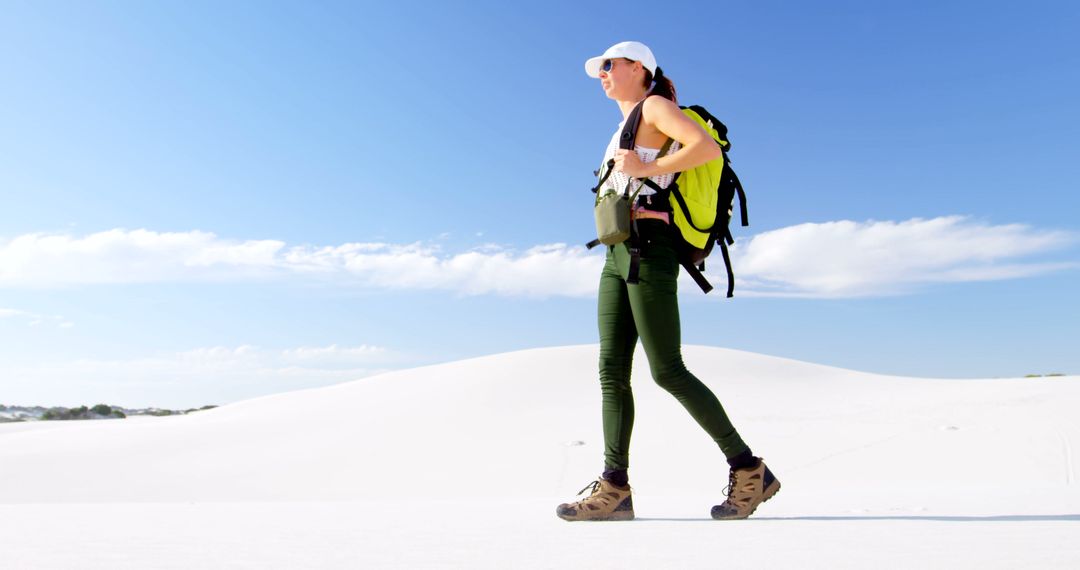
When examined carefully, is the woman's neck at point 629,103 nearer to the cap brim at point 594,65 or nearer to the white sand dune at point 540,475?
the cap brim at point 594,65

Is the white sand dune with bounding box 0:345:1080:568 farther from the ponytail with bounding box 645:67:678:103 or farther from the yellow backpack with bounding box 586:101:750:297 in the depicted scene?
the ponytail with bounding box 645:67:678:103

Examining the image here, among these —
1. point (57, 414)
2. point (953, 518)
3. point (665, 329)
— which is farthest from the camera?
point (57, 414)

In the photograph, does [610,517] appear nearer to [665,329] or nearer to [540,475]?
[665,329]

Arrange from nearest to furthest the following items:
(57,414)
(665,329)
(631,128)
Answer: (665,329) → (631,128) → (57,414)

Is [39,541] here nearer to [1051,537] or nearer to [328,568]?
[328,568]

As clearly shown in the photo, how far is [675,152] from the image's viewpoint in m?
3.37

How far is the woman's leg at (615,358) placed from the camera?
3.56 metres

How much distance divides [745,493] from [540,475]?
4816mm

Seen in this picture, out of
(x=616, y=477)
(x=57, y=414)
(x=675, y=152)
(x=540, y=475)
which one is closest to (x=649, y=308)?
(x=675, y=152)

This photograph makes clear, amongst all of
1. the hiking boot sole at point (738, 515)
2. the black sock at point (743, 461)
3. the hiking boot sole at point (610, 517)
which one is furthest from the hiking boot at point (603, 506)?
the black sock at point (743, 461)

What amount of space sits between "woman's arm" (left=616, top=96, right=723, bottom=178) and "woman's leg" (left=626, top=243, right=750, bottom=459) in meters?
0.31

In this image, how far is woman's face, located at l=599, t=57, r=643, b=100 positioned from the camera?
364 cm

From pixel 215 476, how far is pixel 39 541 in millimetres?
6080

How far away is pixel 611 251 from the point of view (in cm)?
356
